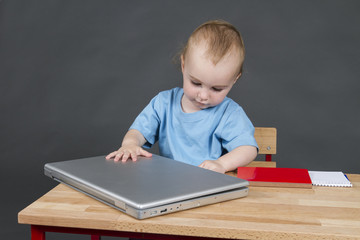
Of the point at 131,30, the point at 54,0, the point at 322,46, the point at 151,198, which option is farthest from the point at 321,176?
the point at 54,0

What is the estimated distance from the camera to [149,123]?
192cm

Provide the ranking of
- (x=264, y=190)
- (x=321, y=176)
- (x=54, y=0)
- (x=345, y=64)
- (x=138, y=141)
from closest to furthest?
(x=264, y=190) → (x=321, y=176) → (x=138, y=141) → (x=345, y=64) → (x=54, y=0)

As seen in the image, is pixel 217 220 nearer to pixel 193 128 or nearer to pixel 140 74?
pixel 193 128

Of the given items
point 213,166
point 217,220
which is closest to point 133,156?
point 213,166

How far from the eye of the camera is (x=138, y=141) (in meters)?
1.85

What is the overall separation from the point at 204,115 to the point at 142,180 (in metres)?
0.76

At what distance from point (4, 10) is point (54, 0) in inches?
15.2

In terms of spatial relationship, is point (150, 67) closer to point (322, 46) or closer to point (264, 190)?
point (322, 46)

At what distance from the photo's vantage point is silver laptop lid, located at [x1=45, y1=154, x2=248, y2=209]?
1.04 metres

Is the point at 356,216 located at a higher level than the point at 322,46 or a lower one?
lower

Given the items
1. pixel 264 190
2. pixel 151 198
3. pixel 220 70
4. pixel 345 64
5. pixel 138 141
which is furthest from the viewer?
pixel 345 64

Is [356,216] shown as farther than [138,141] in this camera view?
No

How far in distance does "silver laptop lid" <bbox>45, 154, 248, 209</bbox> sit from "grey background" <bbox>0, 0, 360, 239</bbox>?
194 cm

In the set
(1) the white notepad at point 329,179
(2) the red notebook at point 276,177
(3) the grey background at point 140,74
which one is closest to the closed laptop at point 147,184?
(2) the red notebook at point 276,177
